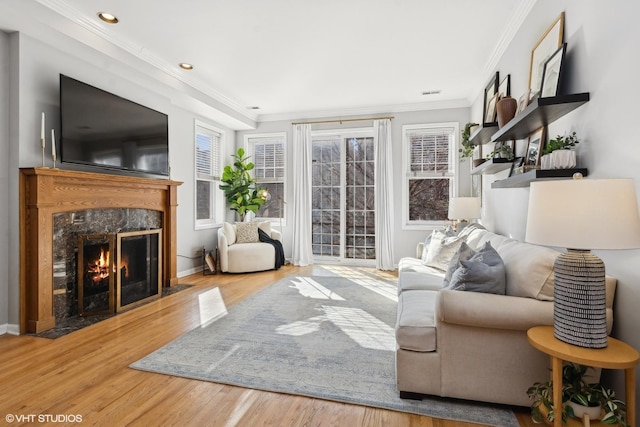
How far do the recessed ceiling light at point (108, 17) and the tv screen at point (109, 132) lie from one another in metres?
0.64

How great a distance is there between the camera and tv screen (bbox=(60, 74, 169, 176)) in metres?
3.23

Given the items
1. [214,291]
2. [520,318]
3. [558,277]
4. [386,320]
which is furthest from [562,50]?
[214,291]

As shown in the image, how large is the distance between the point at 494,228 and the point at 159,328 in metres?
3.62

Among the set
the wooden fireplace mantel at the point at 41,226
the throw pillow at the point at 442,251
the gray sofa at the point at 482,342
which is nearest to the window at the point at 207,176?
the wooden fireplace mantel at the point at 41,226

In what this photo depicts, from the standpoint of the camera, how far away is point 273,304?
382cm

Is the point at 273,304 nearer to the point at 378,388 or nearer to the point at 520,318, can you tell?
the point at 378,388

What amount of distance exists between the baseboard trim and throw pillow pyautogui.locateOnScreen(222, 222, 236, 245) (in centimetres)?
294

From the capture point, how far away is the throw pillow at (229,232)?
5.67m

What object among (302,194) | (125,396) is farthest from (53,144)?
(302,194)

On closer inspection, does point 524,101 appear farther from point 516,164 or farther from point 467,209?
point 467,209

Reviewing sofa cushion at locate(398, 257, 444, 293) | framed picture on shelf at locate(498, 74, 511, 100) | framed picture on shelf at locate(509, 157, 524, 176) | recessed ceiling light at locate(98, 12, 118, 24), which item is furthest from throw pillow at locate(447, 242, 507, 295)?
recessed ceiling light at locate(98, 12, 118, 24)

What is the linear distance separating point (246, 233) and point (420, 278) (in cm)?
356

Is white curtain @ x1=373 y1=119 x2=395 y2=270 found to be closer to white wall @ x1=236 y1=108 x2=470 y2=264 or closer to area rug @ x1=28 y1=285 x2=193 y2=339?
white wall @ x1=236 y1=108 x2=470 y2=264

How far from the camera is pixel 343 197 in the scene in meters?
6.29
